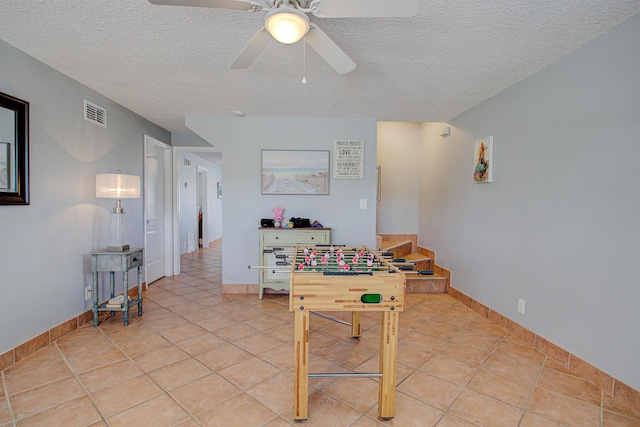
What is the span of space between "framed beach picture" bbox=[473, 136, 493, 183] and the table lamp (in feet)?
12.0

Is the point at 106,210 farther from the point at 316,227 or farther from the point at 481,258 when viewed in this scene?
the point at 481,258

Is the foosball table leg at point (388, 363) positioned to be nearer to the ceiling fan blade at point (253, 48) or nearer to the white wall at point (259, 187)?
the ceiling fan blade at point (253, 48)

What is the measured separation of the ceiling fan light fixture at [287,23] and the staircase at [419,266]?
8.73 feet

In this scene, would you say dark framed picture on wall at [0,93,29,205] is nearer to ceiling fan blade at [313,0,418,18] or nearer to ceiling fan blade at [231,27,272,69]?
ceiling fan blade at [231,27,272,69]

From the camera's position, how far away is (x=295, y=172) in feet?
13.4

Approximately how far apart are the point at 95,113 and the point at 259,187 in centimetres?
186

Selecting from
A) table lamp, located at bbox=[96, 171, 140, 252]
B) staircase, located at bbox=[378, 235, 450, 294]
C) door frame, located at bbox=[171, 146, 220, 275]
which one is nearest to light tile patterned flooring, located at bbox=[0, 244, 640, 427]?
table lamp, located at bbox=[96, 171, 140, 252]

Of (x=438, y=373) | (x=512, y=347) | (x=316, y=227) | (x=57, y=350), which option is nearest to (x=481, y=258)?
(x=512, y=347)

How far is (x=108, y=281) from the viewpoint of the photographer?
3.35 meters

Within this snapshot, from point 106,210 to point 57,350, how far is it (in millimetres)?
1419

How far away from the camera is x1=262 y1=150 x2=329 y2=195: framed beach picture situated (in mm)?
4043

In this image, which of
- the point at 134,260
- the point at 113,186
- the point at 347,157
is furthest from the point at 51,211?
the point at 347,157

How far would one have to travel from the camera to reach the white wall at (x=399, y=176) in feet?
17.0

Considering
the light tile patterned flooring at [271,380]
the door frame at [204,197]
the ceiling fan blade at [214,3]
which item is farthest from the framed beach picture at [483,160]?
the door frame at [204,197]
